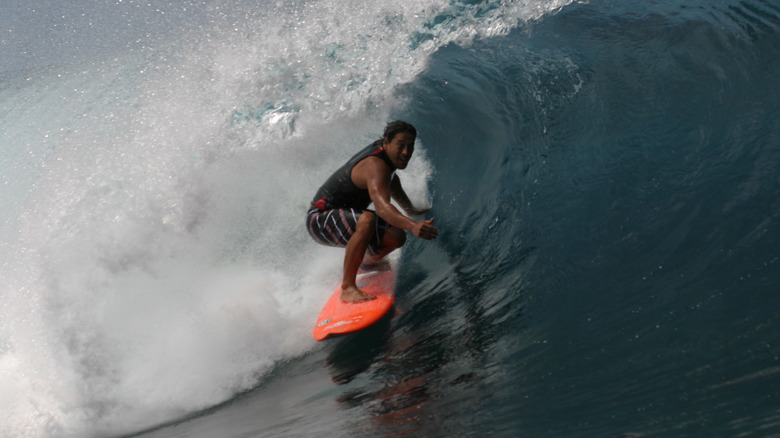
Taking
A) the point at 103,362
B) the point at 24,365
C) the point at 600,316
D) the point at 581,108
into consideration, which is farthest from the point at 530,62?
the point at 24,365

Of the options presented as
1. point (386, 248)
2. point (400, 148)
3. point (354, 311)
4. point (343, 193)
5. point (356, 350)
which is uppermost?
point (400, 148)

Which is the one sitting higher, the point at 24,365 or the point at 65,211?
the point at 65,211

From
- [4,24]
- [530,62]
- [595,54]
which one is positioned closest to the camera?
[595,54]

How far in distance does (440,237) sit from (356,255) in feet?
2.94

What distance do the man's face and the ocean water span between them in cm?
76

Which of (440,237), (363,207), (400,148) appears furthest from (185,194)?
(400,148)

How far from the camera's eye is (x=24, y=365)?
198 inches

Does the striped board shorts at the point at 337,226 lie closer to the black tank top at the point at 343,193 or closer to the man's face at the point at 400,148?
the black tank top at the point at 343,193

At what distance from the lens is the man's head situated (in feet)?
13.7

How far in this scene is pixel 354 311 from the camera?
428 cm

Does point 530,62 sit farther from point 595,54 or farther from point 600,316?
point 600,316

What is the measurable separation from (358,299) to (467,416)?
1817 mm

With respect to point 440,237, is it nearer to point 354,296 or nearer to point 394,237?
point 394,237

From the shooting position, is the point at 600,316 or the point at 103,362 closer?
the point at 600,316
